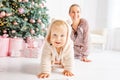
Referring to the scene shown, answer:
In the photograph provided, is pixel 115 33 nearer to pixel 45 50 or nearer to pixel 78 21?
pixel 78 21

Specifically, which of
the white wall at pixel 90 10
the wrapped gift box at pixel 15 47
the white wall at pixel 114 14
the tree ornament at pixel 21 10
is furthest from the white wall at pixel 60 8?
the wrapped gift box at pixel 15 47

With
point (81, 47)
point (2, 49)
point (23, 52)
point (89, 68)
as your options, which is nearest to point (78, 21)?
point (81, 47)

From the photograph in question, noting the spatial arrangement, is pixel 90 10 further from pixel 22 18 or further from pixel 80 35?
pixel 80 35

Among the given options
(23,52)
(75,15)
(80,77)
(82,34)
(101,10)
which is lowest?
(80,77)

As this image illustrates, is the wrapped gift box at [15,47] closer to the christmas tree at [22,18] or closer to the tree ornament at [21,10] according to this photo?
the christmas tree at [22,18]

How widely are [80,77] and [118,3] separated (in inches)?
78.8

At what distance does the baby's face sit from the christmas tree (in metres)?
0.86

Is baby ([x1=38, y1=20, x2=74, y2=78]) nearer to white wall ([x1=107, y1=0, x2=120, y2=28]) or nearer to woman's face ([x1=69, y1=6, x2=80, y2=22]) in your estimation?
woman's face ([x1=69, y1=6, x2=80, y2=22])

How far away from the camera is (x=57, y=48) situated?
4.25 ft

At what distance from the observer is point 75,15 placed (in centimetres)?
170

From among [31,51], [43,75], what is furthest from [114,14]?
[43,75]

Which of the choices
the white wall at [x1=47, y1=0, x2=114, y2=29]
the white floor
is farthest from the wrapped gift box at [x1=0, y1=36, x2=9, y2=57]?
the white wall at [x1=47, y1=0, x2=114, y2=29]

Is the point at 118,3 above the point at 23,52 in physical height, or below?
above

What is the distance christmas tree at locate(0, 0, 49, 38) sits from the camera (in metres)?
2.01
